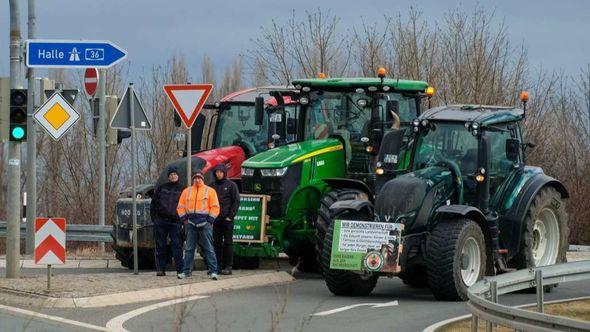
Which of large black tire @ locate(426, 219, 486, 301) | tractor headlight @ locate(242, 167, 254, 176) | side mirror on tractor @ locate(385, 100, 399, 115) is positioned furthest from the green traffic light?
large black tire @ locate(426, 219, 486, 301)

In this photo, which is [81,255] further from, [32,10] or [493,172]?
[493,172]

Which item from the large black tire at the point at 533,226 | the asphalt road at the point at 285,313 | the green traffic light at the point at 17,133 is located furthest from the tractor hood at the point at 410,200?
the green traffic light at the point at 17,133

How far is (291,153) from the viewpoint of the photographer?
20.8 metres

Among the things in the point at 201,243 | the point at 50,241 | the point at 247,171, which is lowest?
the point at 201,243

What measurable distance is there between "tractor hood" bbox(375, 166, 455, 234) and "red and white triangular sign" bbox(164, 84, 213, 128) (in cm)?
349

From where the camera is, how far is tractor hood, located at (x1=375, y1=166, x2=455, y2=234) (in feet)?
59.8

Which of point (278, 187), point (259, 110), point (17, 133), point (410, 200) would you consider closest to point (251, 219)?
point (278, 187)

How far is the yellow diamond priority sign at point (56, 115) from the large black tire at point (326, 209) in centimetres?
404

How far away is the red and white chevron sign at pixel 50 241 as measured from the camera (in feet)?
59.4

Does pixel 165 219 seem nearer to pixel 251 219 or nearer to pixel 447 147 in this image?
pixel 251 219

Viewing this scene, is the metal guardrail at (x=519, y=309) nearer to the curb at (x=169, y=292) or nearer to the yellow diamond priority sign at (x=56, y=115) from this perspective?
the curb at (x=169, y=292)

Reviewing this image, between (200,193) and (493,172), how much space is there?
172 inches

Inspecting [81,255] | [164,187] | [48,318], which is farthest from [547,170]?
[48,318]

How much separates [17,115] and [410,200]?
611 centimetres
